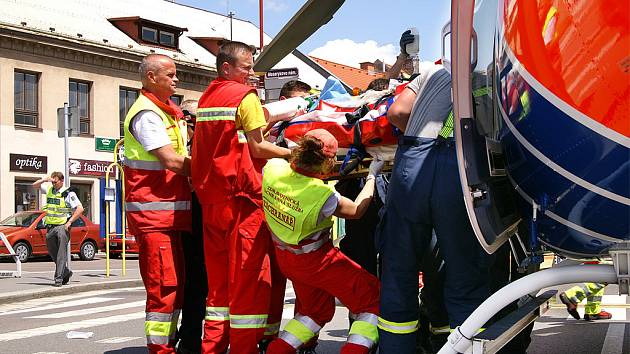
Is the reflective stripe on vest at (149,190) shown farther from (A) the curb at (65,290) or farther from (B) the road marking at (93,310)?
(A) the curb at (65,290)

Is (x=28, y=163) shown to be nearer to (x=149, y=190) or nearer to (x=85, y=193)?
(x=85, y=193)

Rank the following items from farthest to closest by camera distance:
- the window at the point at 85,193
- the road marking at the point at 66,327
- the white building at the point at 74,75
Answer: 1. the window at the point at 85,193
2. the white building at the point at 74,75
3. the road marking at the point at 66,327

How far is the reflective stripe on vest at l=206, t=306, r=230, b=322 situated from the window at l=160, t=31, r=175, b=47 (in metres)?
35.3

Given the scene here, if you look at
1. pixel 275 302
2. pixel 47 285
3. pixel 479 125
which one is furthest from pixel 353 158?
pixel 47 285

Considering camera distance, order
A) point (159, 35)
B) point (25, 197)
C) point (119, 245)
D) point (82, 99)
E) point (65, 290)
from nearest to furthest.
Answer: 1. point (65, 290)
2. point (119, 245)
3. point (25, 197)
4. point (82, 99)
5. point (159, 35)

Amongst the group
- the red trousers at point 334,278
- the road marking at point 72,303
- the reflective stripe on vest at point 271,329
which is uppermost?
the red trousers at point 334,278

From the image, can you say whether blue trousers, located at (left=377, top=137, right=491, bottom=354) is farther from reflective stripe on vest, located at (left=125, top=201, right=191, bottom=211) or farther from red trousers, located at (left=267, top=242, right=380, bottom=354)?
reflective stripe on vest, located at (left=125, top=201, right=191, bottom=211)

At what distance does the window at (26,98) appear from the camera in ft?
103

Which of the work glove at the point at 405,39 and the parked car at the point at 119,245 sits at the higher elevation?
the work glove at the point at 405,39

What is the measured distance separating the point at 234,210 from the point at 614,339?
3757 millimetres

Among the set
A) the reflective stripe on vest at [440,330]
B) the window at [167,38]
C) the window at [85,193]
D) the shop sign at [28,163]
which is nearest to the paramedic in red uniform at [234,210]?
the reflective stripe on vest at [440,330]

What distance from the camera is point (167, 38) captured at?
1555 inches

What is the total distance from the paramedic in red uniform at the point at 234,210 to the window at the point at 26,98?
2858cm

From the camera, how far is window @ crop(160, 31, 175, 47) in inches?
1543
